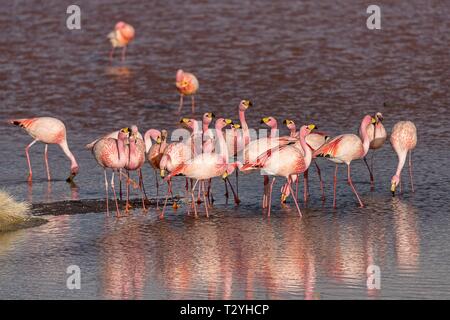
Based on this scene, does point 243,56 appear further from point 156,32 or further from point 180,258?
point 180,258

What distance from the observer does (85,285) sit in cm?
1053

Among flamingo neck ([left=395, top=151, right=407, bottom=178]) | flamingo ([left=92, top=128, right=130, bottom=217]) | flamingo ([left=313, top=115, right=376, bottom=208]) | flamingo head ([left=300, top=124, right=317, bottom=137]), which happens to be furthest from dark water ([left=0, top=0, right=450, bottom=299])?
flamingo head ([left=300, top=124, right=317, bottom=137])

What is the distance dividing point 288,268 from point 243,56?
1281 cm

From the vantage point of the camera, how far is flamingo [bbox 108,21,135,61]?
24328 millimetres

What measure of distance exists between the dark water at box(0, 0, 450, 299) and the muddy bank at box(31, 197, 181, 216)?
279 millimetres

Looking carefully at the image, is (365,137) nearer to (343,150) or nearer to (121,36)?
(343,150)

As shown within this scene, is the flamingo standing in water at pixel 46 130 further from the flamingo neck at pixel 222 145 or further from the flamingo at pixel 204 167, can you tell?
the flamingo at pixel 204 167

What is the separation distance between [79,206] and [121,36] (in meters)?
11.1

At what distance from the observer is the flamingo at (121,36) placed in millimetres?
24328

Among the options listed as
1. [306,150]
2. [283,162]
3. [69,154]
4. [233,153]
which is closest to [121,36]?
[69,154]

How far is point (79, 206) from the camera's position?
45.4 feet

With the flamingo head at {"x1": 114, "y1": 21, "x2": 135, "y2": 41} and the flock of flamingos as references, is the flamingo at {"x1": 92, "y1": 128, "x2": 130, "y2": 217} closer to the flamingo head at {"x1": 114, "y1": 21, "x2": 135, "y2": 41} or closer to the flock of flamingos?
the flock of flamingos

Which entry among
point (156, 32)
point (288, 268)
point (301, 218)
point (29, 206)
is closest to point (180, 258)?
point (288, 268)
